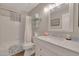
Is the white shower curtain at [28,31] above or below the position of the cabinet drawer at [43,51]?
above

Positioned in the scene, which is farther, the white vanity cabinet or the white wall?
the white wall

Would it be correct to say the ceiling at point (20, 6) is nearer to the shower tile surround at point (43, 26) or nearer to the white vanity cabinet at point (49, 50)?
the shower tile surround at point (43, 26)

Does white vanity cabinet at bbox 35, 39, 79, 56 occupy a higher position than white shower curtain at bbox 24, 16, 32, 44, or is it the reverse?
white shower curtain at bbox 24, 16, 32, 44

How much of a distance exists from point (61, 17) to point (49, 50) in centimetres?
47

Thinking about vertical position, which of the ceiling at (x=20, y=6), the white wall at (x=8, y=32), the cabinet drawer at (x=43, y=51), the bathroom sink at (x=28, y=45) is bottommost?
the cabinet drawer at (x=43, y=51)

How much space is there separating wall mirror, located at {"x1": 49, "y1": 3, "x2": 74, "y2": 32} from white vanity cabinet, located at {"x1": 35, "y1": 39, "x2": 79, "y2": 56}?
0.23 m

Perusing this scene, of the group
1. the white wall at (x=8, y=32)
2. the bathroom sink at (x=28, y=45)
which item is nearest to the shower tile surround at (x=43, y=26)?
the bathroom sink at (x=28, y=45)

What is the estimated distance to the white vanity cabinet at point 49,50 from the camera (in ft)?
2.66

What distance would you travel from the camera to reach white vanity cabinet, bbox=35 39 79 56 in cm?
81

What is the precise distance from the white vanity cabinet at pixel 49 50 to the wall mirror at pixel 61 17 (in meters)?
0.23

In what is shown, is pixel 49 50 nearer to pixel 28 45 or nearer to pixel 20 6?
pixel 28 45

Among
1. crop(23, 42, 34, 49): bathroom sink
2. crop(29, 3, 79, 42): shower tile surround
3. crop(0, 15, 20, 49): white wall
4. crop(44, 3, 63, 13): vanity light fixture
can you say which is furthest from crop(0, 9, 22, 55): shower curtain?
crop(44, 3, 63, 13): vanity light fixture

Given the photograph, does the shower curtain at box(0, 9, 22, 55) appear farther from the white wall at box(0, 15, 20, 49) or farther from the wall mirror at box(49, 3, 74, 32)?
the wall mirror at box(49, 3, 74, 32)

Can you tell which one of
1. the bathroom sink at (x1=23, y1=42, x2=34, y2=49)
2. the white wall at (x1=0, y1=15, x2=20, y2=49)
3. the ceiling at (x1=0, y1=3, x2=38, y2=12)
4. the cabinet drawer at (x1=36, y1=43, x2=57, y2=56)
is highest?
the ceiling at (x1=0, y1=3, x2=38, y2=12)
